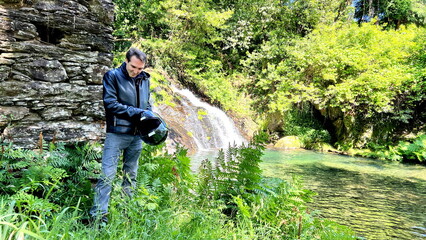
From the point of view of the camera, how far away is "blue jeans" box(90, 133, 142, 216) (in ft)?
9.31

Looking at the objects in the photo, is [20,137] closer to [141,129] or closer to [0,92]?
[0,92]

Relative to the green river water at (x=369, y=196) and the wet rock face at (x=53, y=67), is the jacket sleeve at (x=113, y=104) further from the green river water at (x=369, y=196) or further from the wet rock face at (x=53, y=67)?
the green river water at (x=369, y=196)

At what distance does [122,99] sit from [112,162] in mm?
668

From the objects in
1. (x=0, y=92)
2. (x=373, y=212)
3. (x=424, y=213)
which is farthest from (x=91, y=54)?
(x=424, y=213)

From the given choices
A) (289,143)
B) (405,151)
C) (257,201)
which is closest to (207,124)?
(289,143)

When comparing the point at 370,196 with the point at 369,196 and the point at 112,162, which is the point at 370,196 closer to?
the point at 369,196

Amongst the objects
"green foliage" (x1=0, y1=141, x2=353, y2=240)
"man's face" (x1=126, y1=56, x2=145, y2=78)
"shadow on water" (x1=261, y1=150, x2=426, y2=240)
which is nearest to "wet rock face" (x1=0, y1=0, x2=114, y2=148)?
"green foliage" (x1=0, y1=141, x2=353, y2=240)

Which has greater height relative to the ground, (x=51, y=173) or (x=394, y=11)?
(x=394, y=11)

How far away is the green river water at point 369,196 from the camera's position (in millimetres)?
5143

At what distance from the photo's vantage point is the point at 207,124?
13.7 meters

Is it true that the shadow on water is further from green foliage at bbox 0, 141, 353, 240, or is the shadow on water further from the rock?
the rock

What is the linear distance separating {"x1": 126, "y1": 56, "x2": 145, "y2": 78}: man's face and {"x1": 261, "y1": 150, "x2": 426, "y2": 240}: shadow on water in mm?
4162

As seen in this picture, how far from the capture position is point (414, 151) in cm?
1380

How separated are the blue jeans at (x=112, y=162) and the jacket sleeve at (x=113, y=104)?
0.27 metres
